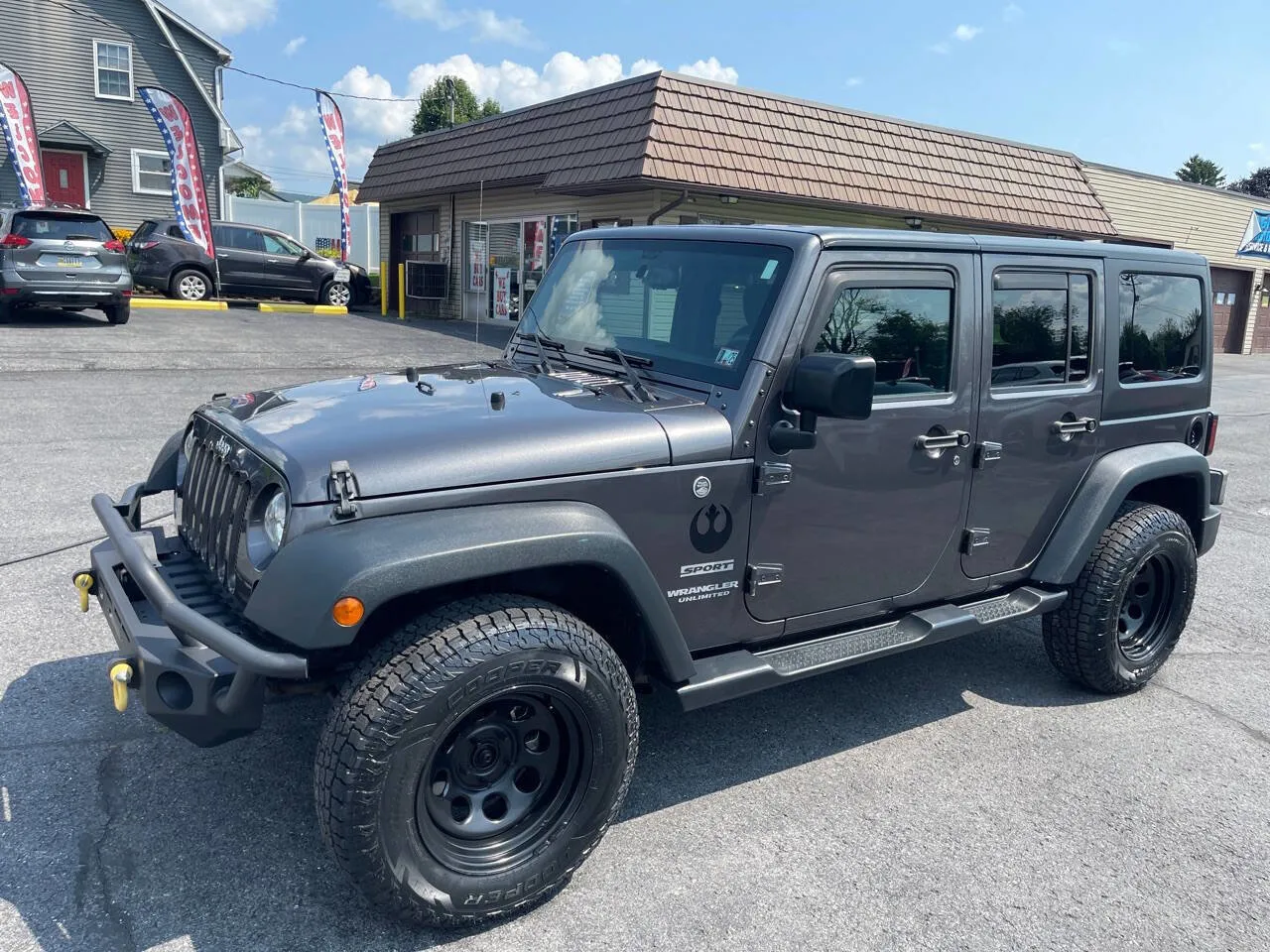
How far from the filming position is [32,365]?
1148cm

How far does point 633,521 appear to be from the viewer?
290 centimetres

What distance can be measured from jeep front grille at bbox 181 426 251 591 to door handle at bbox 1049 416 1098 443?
3.03 metres

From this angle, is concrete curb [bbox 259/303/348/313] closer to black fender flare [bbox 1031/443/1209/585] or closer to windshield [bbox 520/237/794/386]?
windshield [bbox 520/237/794/386]

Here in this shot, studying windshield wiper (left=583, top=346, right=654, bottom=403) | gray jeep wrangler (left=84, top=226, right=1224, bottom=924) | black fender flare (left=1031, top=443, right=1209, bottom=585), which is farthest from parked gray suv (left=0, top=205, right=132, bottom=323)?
black fender flare (left=1031, top=443, right=1209, bottom=585)

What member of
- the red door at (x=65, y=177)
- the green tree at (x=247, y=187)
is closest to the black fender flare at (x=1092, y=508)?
the red door at (x=65, y=177)

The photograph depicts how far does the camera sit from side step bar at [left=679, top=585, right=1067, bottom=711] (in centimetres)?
308

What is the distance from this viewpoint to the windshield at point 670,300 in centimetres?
326

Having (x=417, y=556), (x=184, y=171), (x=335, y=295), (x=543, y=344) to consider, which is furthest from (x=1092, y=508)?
(x=335, y=295)

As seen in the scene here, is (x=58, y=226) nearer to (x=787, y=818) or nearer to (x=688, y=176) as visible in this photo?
(x=688, y=176)

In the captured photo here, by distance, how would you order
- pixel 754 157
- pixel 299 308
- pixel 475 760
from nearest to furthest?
pixel 475 760 → pixel 754 157 → pixel 299 308

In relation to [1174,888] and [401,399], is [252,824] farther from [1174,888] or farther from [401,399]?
[1174,888]

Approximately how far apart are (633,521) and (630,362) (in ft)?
2.70

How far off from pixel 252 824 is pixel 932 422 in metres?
2.66

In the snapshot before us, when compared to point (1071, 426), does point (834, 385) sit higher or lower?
higher
